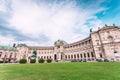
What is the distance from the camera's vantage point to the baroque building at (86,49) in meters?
48.3

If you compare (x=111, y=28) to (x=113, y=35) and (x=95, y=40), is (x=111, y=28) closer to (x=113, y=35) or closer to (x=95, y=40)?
(x=113, y=35)

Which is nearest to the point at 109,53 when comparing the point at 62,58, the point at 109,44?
the point at 109,44

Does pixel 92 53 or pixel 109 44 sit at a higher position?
pixel 109 44

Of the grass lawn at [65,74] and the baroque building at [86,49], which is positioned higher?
the baroque building at [86,49]

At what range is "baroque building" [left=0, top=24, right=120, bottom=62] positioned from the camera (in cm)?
4835

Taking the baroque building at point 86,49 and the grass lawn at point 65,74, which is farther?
the baroque building at point 86,49

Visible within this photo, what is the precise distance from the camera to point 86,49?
210 ft

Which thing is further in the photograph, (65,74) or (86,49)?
(86,49)

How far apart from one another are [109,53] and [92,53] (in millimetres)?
11912

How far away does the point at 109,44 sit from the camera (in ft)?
160

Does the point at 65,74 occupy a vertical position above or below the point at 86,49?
below

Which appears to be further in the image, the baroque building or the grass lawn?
the baroque building

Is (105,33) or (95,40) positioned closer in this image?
(105,33)

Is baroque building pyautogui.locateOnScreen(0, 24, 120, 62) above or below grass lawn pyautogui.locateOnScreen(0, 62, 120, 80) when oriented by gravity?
above
